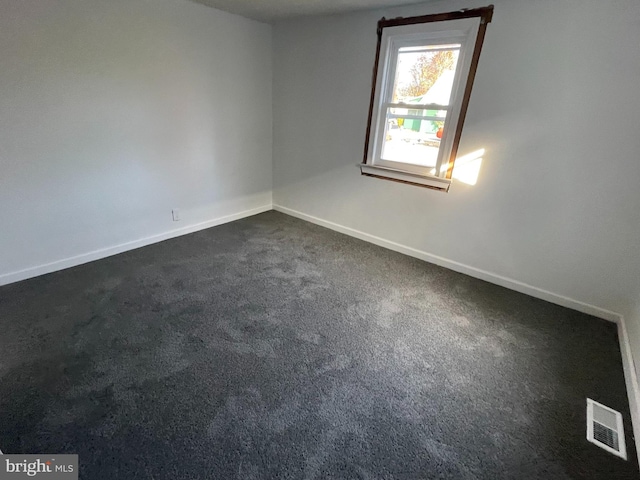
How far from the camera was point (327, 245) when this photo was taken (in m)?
3.42

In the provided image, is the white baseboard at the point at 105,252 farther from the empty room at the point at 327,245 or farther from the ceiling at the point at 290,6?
the ceiling at the point at 290,6

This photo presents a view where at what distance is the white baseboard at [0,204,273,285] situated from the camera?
8.16 feet

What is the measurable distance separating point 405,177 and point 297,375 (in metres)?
2.13

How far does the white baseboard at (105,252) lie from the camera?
2488mm

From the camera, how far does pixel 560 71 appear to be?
2207 millimetres

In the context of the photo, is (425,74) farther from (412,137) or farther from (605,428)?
(605,428)

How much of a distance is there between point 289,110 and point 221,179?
1.16 meters

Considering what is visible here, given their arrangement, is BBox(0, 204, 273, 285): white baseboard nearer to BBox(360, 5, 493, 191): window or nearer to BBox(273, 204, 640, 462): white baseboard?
→ BBox(273, 204, 640, 462): white baseboard

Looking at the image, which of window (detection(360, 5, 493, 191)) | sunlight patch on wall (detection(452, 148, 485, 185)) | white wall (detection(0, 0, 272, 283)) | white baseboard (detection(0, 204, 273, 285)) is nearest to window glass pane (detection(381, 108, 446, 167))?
window (detection(360, 5, 493, 191))

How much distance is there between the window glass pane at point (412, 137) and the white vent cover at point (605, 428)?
82.1 inches

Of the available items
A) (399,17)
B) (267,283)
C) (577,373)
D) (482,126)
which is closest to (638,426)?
(577,373)

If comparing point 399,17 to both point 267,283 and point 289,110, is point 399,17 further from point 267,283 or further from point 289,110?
point 267,283

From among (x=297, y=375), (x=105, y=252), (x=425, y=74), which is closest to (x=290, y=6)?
(x=425, y=74)

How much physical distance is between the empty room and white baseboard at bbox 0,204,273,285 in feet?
0.08
